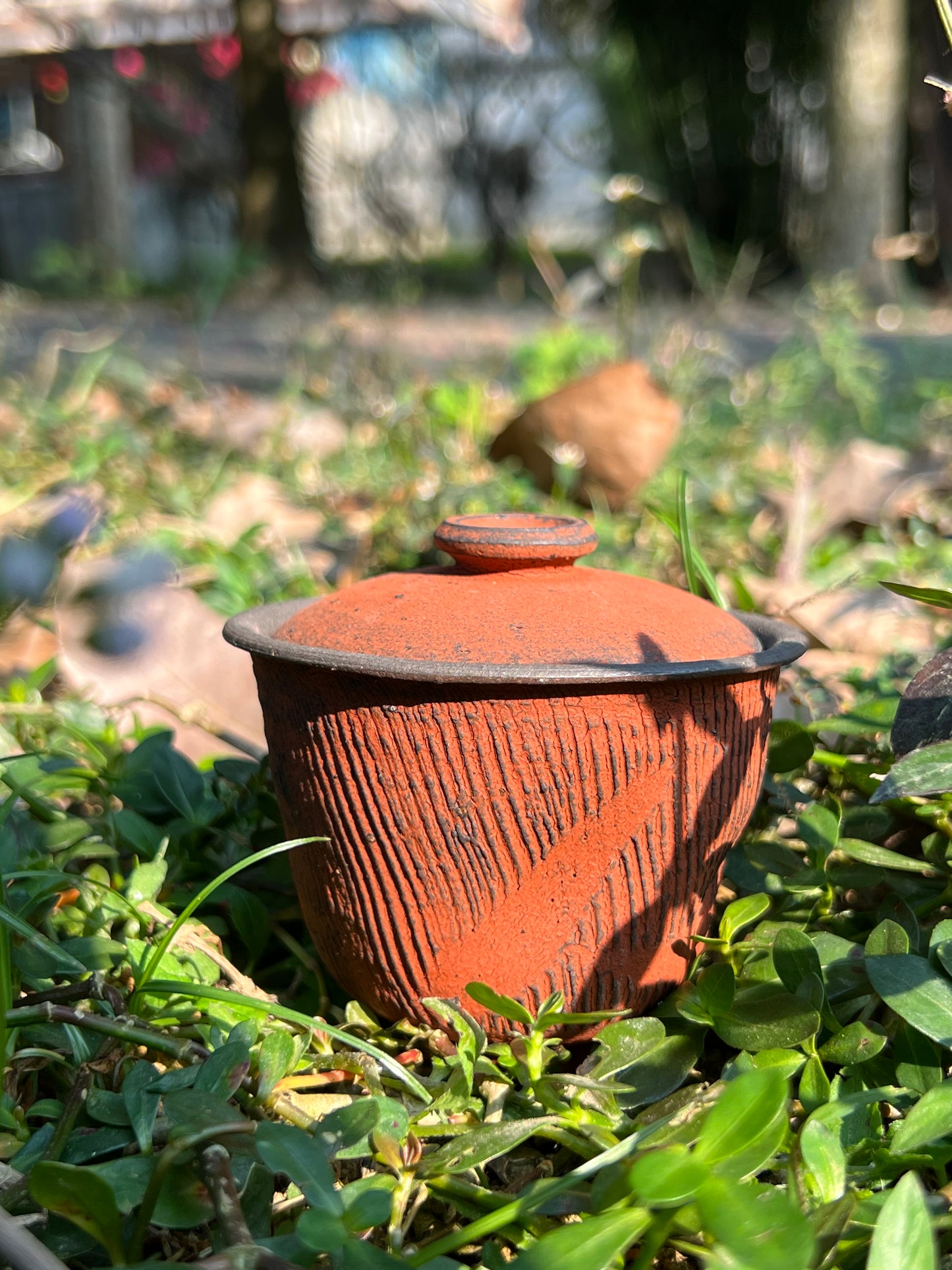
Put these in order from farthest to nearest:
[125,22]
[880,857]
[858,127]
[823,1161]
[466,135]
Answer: [466,135] → [125,22] → [858,127] → [880,857] → [823,1161]

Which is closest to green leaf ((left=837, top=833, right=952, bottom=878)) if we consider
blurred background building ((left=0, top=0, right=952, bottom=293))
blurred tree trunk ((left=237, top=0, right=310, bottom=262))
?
blurred background building ((left=0, top=0, right=952, bottom=293))

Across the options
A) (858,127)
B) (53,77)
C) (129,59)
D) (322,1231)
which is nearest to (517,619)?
(322,1231)

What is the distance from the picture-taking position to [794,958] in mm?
1282

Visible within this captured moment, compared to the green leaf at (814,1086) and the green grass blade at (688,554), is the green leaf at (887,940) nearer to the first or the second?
the green leaf at (814,1086)

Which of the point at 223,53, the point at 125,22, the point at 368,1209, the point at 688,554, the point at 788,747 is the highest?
the point at 125,22

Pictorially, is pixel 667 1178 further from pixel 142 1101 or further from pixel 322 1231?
pixel 142 1101

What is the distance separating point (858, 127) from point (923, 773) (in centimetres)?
748

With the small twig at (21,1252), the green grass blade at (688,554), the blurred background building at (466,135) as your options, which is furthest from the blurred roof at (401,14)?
the small twig at (21,1252)

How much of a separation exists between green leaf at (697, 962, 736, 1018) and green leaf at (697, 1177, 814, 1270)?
1.10 ft

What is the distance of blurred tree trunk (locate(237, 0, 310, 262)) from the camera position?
823 centimetres

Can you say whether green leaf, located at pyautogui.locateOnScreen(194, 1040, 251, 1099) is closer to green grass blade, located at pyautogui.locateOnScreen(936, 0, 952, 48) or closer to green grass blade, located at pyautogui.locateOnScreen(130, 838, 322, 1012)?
green grass blade, located at pyautogui.locateOnScreen(130, 838, 322, 1012)

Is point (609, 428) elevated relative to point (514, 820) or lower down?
elevated

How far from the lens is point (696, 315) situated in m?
5.90

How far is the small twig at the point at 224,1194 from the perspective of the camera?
3.28 feet
